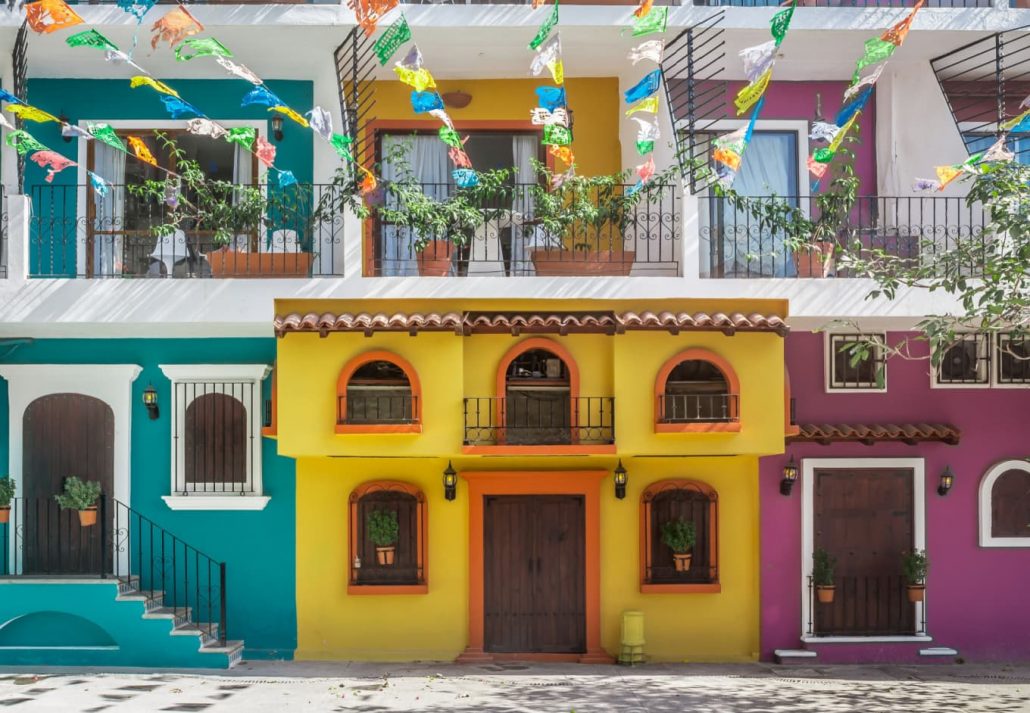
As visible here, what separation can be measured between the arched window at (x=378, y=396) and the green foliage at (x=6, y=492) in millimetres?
4258

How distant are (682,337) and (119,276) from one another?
6.87 meters

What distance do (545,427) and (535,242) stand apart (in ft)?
7.88

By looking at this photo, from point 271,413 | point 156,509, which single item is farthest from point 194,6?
point 156,509

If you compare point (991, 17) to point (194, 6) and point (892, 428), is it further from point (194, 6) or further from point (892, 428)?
point (194, 6)

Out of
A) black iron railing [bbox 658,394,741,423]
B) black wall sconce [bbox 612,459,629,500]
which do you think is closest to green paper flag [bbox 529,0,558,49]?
black iron railing [bbox 658,394,741,423]

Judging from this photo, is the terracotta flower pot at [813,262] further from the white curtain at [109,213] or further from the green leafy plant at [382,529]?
the white curtain at [109,213]

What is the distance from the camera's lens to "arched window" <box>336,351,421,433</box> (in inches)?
553

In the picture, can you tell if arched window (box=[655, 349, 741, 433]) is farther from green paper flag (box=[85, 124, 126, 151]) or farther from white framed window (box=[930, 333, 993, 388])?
green paper flag (box=[85, 124, 126, 151])

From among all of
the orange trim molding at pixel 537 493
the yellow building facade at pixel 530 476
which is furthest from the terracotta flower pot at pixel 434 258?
the orange trim molding at pixel 537 493

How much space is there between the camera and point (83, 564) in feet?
50.5

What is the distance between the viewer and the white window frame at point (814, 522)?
15.6 metres

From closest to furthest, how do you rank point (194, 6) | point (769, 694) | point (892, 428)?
point (769, 694)
point (194, 6)
point (892, 428)

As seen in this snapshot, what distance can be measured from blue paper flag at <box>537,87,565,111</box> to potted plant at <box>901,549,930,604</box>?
7.25m

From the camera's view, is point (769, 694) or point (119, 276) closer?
point (769, 694)
